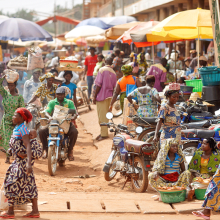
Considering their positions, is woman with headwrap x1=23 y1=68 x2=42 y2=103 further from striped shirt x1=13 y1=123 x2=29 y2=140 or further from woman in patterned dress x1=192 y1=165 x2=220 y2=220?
woman in patterned dress x1=192 y1=165 x2=220 y2=220

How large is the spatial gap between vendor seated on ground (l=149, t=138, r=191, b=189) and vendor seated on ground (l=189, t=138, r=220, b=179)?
219mm

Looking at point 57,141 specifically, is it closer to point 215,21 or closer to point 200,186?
point 200,186

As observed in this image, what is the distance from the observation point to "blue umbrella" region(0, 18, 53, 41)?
14.7 metres

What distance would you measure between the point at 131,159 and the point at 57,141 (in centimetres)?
191

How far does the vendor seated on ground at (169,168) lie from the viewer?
6161mm

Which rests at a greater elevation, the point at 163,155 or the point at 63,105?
the point at 63,105

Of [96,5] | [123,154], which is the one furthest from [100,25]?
[96,5]

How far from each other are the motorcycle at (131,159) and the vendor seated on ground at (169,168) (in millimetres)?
363

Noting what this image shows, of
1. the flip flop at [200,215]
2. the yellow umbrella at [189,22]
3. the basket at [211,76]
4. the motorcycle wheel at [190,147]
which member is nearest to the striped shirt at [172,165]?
the flip flop at [200,215]

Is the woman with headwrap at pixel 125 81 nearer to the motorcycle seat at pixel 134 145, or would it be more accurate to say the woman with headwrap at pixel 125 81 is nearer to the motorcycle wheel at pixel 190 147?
the motorcycle wheel at pixel 190 147

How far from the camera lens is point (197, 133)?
739 centimetres

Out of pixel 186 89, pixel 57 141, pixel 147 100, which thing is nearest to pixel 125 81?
pixel 186 89

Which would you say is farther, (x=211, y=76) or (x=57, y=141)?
(x=211, y=76)

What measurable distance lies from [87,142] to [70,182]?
15.3ft
